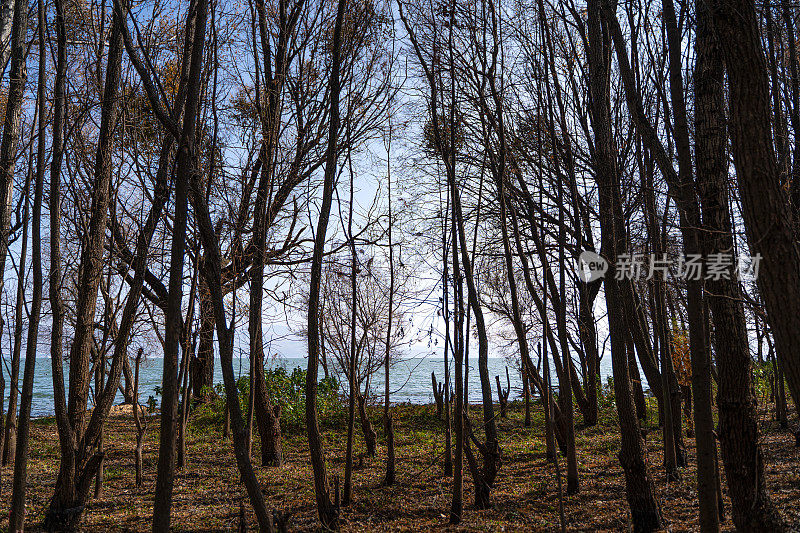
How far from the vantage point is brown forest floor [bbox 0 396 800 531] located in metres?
4.82

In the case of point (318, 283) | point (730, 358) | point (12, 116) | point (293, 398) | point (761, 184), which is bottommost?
point (293, 398)

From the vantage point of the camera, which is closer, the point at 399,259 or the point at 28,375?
the point at 28,375

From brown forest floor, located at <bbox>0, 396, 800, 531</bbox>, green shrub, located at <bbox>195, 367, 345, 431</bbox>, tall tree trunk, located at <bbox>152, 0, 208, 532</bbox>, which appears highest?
tall tree trunk, located at <bbox>152, 0, 208, 532</bbox>

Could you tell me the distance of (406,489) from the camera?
5941 mm

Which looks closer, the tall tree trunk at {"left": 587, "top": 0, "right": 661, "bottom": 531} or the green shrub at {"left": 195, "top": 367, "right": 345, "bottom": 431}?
the tall tree trunk at {"left": 587, "top": 0, "right": 661, "bottom": 531}

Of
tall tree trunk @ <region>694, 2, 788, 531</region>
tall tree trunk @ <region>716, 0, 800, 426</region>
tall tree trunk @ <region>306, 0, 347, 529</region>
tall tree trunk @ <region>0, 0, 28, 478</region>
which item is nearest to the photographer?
tall tree trunk @ <region>716, 0, 800, 426</region>

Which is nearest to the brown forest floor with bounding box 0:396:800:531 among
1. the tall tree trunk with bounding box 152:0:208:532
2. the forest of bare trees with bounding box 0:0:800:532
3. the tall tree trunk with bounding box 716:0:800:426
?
the forest of bare trees with bounding box 0:0:800:532

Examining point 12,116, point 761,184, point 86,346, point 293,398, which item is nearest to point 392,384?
point 293,398

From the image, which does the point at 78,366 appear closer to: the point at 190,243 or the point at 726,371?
the point at 190,243

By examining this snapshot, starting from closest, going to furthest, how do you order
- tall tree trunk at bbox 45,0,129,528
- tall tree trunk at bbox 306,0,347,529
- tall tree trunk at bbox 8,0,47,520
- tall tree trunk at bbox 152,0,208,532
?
tall tree trunk at bbox 152,0,208,532
tall tree trunk at bbox 8,0,47,520
tall tree trunk at bbox 306,0,347,529
tall tree trunk at bbox 45,0,129,528

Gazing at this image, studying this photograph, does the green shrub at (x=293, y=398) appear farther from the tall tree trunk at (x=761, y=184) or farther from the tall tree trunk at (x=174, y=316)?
the tall tree trunk at (x=761, y=184)

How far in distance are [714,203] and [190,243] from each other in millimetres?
5223

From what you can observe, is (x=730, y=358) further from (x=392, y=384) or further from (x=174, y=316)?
(x=392, y=384)

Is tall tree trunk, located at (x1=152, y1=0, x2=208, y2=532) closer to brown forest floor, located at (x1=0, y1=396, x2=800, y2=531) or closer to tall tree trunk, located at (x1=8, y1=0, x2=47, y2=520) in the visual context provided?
tall tree trunk, located at (x1=8, y1=0, x2=47, y2=520)
